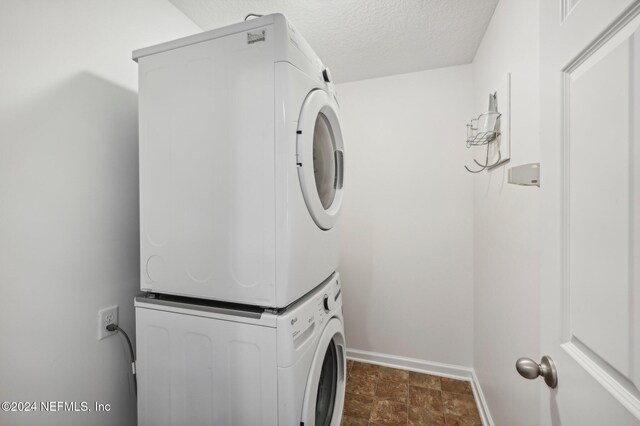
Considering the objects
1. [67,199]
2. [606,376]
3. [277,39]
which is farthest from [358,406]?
[277,39]

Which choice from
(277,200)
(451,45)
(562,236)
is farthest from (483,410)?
(451,45)

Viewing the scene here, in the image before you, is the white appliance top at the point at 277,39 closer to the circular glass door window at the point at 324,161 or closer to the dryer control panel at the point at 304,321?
the circular glass door window at the point at 324,161

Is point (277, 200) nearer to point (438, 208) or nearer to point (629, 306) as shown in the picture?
point (629, 306)

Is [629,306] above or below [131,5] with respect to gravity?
below

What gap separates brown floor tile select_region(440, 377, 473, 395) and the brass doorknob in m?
1.70

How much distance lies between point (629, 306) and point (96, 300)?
1533mm

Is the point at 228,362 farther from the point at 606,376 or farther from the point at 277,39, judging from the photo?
the point at 277,39

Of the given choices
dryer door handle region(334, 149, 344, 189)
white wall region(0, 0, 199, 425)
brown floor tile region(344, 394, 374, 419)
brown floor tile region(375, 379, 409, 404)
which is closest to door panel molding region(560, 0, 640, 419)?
dryer door handle region(334, 149, 344, 189)

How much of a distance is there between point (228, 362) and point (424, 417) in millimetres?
1462

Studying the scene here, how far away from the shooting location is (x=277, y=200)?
890 millimetres

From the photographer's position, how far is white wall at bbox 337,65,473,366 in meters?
2.14

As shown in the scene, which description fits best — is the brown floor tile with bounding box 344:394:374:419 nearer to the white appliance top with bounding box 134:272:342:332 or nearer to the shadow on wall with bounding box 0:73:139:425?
the white appliance top with bounding box 134:272:342:332

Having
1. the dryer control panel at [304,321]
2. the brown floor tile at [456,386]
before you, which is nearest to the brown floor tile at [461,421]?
the brown floor tile at [456,386]

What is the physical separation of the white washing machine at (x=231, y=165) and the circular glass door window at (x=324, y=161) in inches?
6.2
